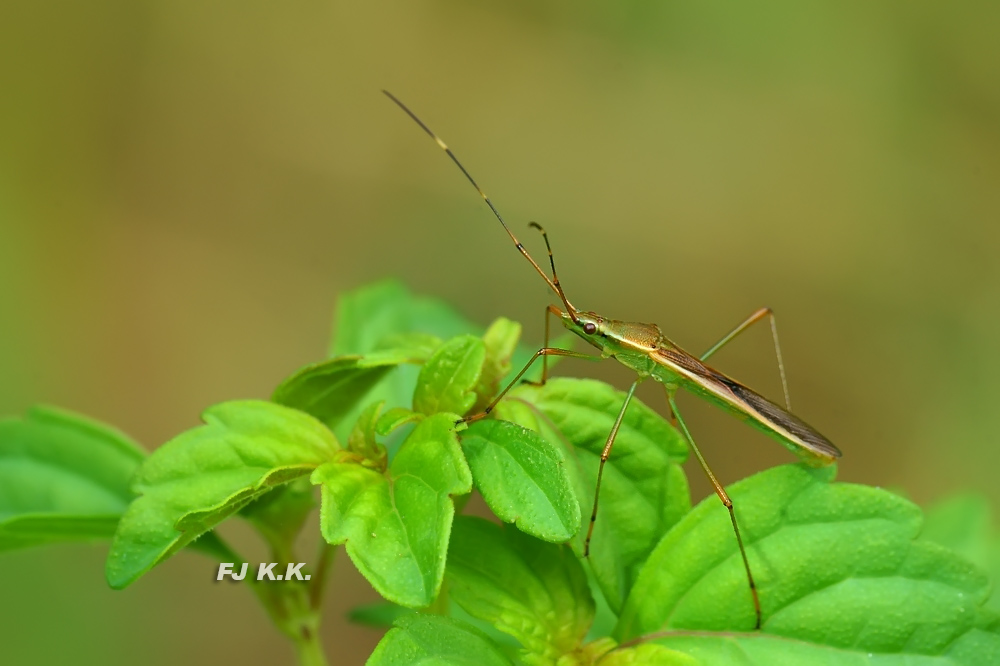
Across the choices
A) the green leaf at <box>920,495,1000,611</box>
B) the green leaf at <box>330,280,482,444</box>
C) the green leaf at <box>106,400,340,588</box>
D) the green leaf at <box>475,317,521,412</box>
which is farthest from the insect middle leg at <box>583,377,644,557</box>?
the green leaf at <box>920,495,1000,611</box>

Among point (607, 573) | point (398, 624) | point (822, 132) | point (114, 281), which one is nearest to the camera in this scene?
point (398, 624)

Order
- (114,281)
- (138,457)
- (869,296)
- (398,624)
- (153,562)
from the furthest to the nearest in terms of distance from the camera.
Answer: (869,296)
(114,281)
(138,457)
(153,562)
(398,624)

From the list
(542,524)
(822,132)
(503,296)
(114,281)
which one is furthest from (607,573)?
(822,132)

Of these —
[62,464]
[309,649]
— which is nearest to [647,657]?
[309,649]

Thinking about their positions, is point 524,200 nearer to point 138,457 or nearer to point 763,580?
point 138,457

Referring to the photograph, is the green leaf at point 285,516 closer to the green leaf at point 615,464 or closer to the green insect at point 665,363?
the green leaf at point 615,464

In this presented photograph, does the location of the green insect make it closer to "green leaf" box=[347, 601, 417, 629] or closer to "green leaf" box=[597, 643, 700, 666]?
"green leaf" box=[347, 601, 417, 629]

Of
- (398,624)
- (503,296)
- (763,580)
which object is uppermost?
(503,296)
